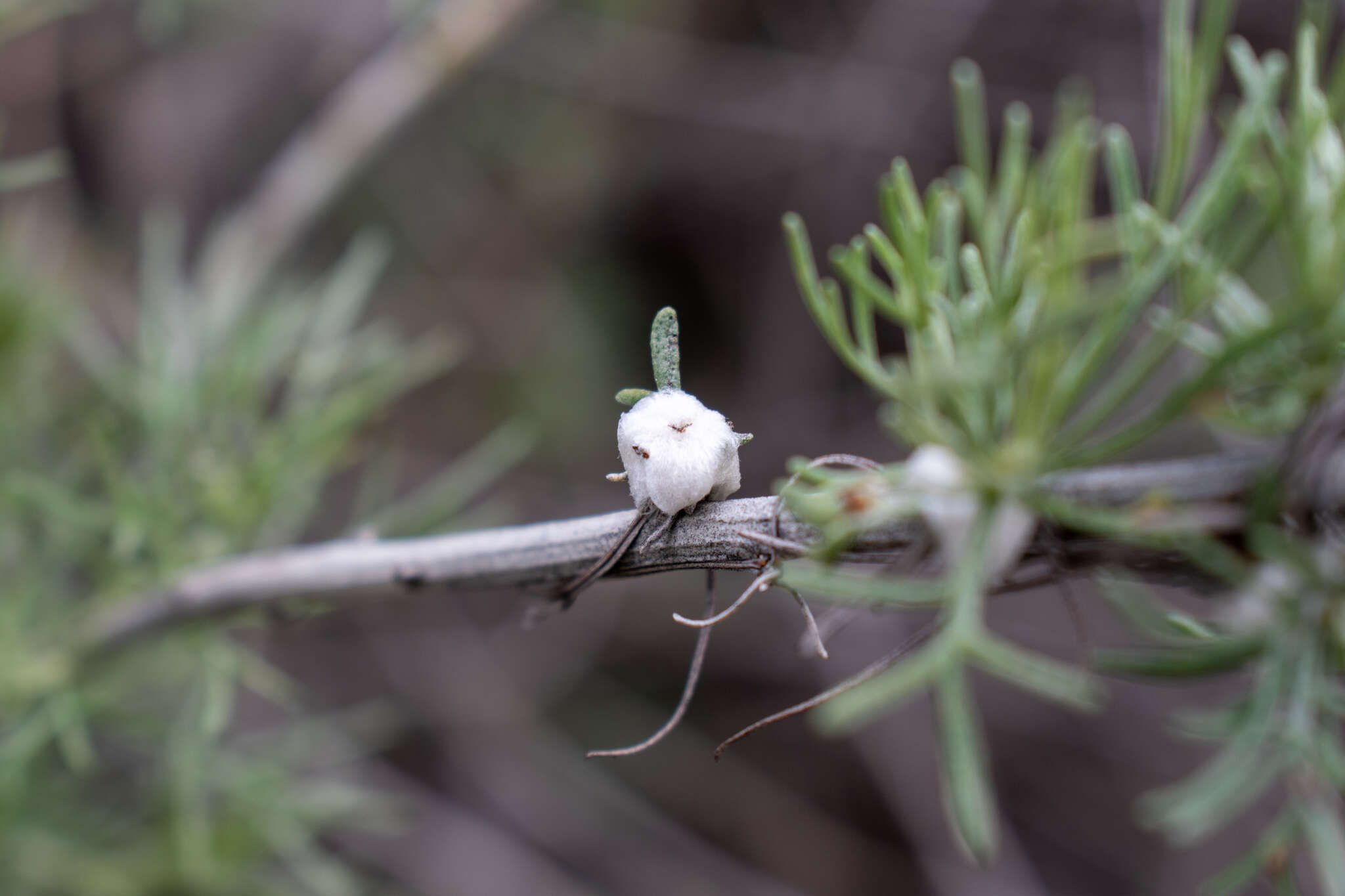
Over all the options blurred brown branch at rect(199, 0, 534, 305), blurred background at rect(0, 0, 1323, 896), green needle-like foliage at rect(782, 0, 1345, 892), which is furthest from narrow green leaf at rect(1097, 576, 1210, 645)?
blurred background at rect(0, 0, 1323, 896)

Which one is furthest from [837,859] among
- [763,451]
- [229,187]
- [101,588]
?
[229,187]

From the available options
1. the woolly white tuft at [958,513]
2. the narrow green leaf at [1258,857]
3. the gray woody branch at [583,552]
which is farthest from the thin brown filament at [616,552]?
the narrow green leaf at [1258,857]

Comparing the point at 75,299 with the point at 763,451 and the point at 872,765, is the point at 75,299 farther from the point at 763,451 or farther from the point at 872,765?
the point at 872,765

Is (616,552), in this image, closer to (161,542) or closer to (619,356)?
(161,542)

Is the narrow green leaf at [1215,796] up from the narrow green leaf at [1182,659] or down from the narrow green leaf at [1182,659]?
down

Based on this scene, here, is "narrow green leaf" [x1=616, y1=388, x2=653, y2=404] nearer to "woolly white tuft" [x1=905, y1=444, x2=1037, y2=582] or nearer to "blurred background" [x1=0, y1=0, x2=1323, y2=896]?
"woolly white tuft" [x1=905, y1=444, x2=1037, y2=582]

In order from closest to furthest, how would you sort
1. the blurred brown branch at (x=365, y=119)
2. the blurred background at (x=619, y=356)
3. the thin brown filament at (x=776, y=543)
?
the thin brown filament at (x=776, y=543) < the blurred brown branch at (x=365, y=119) < the blurred background at (x=619, y=356)

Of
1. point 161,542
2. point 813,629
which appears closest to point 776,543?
point 813,629

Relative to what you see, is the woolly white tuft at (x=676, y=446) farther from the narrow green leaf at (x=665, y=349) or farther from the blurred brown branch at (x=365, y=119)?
the blurred brown branch at (x=365, y=119)
